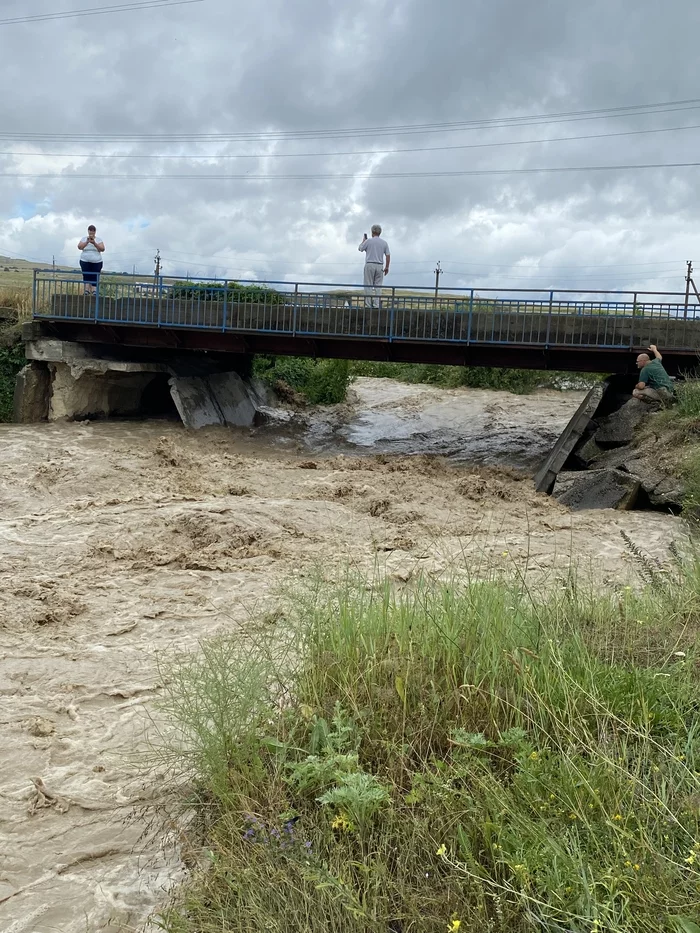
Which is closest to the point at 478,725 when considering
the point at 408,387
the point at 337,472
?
the point at 337,472

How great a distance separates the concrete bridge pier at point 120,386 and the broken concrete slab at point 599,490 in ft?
28.9

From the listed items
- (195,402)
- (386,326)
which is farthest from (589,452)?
(195,402)

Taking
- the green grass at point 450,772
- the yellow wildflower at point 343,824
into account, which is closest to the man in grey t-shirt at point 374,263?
the green grass at point 450,772

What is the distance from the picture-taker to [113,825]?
4473 millimetres

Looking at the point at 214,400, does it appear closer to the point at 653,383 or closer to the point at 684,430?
the point at 653,383

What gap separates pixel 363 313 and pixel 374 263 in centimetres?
106

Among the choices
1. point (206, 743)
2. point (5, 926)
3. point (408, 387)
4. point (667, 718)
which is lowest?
point (5, 926)

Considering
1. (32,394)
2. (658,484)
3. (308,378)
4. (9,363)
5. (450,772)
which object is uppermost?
(308,378)

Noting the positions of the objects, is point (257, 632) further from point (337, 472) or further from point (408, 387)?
point (408, 387)

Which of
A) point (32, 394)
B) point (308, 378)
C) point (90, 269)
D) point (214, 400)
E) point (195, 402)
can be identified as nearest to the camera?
point (32, 394)

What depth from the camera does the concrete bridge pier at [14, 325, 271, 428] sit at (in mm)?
19375

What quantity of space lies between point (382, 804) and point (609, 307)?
15.3m

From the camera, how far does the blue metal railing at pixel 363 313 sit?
1714cm

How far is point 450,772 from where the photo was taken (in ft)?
12.5
